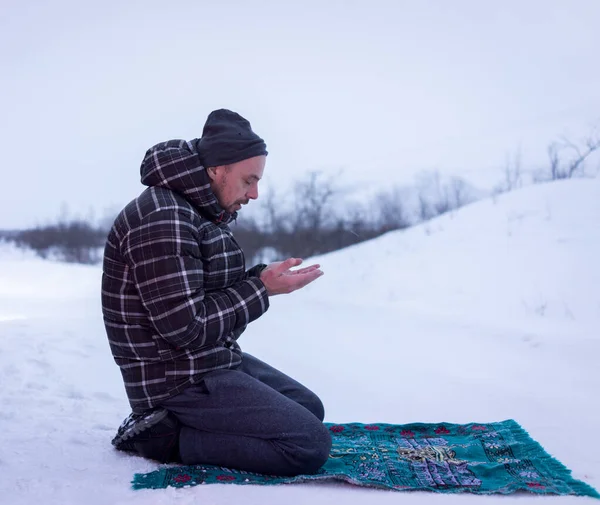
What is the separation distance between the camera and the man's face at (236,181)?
6.31 feet

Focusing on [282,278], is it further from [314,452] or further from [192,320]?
[314,452]

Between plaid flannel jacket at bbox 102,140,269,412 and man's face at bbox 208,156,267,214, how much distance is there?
4cm

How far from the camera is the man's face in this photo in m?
1.92

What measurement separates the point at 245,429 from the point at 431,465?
0.59m

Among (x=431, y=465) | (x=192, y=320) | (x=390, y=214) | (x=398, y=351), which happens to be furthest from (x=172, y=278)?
(x=390, y=214)

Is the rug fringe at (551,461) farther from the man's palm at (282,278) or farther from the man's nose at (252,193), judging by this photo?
the man's nose at (252,193)

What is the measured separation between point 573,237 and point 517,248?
1.82 ft

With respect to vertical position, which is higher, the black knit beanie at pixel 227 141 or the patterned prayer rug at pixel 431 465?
the black knit beanie at pixel 227 141

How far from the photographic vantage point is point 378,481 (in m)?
1.74

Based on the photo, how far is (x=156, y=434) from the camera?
1868mm

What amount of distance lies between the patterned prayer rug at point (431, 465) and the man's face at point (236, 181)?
82cm

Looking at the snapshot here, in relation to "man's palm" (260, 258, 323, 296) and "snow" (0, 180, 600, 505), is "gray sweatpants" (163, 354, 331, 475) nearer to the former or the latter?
"snow" (0, 180, 600, 505)

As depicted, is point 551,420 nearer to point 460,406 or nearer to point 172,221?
point 460,406

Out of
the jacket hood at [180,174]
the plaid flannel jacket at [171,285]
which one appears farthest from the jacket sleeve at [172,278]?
the jacket hood at [180,174]
